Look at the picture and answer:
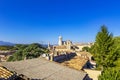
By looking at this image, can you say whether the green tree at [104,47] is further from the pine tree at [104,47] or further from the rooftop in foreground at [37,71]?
the rooftop in foreground at [37,71]

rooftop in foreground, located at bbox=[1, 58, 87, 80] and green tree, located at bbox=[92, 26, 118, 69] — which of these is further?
green tree, located at bbox=[92, 26, 118, 69]

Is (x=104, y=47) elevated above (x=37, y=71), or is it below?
above

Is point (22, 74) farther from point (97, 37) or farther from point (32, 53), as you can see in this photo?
point (32, 53)

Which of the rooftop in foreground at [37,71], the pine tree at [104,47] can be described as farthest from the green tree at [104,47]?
the rooftop in foreground at [37,71]

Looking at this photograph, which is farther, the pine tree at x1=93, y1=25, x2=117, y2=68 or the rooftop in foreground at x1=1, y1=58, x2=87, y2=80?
the pine tree at x1=93, y1=25, x2=117, y2=68

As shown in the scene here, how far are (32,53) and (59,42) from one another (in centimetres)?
9217

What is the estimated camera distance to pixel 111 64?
34.7 m

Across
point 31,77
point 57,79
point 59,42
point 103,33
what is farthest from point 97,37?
point 59,42

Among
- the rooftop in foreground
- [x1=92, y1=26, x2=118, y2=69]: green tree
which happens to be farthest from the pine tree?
the rooftop in foreground

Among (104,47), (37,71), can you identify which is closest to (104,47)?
(104,47)

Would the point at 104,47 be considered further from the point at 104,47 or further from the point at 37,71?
the point at 37,71

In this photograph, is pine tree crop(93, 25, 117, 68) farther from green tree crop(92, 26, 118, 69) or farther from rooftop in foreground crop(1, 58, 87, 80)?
rooftop in foreground crop(1, 58, 87, 80)

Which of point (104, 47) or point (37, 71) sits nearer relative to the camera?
point (37, 71)

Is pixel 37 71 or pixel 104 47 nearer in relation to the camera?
pixel 37 71
